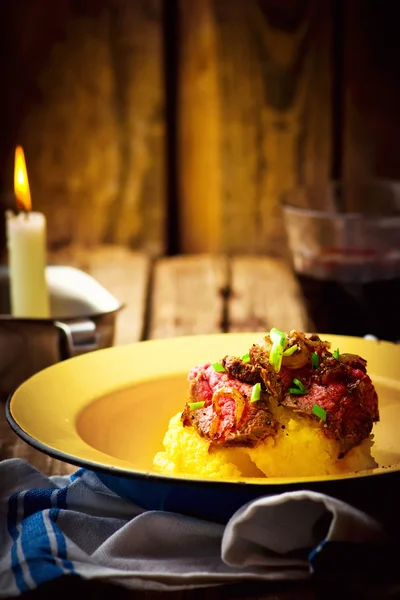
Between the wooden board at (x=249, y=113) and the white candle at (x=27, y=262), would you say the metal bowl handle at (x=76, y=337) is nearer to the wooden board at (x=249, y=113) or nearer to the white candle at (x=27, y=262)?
the white candle at (x=27, y=262)

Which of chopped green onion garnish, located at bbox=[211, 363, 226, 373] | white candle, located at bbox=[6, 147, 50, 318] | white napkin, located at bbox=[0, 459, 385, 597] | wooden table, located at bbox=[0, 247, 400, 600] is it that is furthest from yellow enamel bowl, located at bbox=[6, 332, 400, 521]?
wooden table, located at bbox=[0, 247, 400, 600]

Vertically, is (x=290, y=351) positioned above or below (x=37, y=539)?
above

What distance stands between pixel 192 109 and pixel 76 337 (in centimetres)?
133

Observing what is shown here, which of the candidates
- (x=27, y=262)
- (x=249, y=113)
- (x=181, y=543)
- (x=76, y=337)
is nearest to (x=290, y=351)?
(x=181, y=543)

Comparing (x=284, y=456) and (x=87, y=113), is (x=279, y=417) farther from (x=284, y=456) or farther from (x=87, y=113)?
(x=87, y=113)

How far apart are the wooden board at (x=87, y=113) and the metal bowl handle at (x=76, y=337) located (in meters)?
1.24

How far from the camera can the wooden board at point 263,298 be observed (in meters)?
2.09

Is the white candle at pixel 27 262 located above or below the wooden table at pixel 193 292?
above

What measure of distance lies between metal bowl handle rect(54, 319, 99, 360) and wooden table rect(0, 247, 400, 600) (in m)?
0.38

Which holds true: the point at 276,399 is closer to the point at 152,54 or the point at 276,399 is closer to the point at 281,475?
the point at 281,475

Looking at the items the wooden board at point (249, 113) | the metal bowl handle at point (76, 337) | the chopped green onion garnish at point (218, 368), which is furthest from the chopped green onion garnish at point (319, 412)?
the wooden board at point (249, 113)

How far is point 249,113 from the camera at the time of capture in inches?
104

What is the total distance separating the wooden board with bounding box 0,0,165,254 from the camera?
2574mm

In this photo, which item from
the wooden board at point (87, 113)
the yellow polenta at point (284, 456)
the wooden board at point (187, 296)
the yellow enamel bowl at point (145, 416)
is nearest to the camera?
the yellow enamel bowl at point (145, 416)
